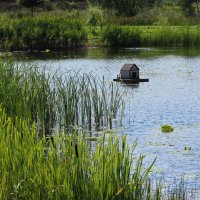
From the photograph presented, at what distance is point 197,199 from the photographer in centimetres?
1136

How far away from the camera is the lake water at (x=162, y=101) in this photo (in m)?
14.6

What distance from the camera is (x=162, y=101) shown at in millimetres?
23000

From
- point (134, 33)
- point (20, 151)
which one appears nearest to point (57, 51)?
point (134, 33)

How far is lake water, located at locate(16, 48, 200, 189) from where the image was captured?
14602mm

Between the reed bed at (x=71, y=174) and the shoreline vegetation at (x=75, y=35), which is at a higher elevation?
the reed bed at (x=71, y=174)

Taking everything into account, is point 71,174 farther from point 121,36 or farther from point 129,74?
point 121,36

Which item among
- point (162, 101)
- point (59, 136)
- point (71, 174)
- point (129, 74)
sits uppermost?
point (71, 174)

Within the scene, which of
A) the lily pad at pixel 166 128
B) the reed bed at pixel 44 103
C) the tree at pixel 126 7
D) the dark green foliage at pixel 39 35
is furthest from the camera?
the tree at pixel 126 7

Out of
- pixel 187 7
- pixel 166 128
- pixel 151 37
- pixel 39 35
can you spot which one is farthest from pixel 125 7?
pixel 166 128

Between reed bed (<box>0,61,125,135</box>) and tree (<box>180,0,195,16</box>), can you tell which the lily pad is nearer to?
reed bed (<box>0,61,125,135</box>)

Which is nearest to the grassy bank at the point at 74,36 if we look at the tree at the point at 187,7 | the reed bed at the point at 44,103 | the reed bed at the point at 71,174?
the tree at the point at 187,7

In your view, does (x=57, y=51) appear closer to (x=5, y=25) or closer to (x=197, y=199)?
(x=5, y=25)

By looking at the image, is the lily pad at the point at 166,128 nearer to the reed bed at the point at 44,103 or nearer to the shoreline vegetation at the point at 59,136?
the shoreline vegetation at the point at 59,136

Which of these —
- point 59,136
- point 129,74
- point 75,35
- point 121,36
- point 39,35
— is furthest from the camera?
point 121,36
